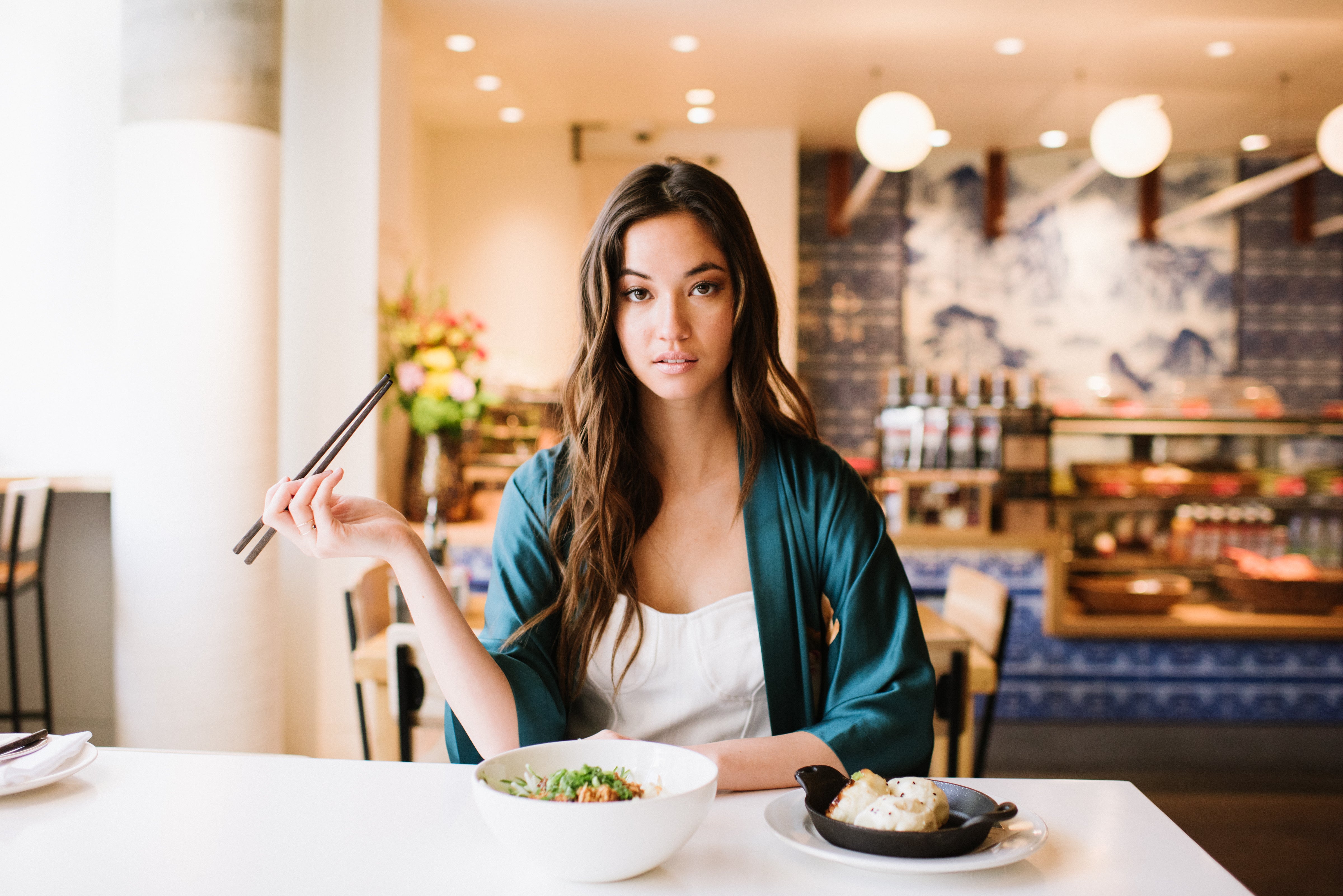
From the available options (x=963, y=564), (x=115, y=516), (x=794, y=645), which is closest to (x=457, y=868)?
(x=794, y=645)

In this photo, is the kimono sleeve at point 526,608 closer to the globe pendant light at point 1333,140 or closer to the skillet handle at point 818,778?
the skillet handle at point 818,778

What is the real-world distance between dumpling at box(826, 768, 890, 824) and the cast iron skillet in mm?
17

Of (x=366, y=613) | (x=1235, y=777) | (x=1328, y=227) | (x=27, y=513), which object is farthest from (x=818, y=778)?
(x=1328, y=227)

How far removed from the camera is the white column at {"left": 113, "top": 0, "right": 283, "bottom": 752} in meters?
3.17

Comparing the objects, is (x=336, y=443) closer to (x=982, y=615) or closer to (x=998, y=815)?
(x=998, y=815)

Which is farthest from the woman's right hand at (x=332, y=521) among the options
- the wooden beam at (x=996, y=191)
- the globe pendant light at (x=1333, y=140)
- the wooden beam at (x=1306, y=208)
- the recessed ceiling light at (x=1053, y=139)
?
the wooden beam at (x=1306, y=208)

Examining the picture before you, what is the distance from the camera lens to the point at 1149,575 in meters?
4.56

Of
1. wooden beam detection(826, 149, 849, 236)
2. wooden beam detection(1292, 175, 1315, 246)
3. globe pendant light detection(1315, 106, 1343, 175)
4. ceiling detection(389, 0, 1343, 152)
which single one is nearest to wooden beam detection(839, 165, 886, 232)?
wooden beam detection(826, 149, 849, 236)

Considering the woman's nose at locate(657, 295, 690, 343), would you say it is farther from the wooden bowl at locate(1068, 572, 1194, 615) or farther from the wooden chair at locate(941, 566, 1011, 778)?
the wooden bowl at locate(1068, 572, 1194, 615)

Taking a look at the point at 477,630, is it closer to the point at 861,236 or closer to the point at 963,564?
the point at 963,564

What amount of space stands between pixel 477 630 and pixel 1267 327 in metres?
6.44

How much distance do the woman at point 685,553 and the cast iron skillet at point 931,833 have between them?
0.87 feet

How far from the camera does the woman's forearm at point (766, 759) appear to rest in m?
1.08

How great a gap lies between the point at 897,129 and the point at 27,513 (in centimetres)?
376
